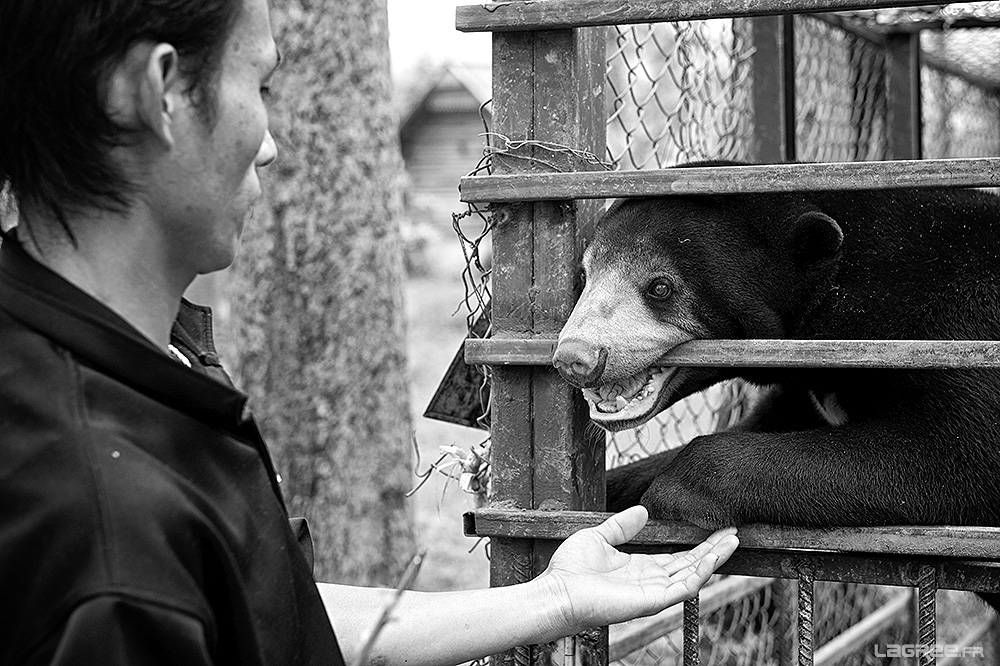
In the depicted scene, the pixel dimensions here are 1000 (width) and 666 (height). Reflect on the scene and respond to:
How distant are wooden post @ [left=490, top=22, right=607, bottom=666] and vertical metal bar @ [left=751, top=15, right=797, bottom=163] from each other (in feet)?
7.59

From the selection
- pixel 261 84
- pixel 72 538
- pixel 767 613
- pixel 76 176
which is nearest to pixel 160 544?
pixel 72 538

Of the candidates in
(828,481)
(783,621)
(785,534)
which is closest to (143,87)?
(785,534)

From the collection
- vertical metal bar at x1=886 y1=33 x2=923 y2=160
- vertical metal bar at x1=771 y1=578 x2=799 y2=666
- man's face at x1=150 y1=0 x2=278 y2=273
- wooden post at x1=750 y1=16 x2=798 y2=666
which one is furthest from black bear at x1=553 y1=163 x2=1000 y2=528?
vertical metal bar at x1=886 y1=33 x2=923 y2=160

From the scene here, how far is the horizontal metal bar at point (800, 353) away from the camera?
78.1 inches

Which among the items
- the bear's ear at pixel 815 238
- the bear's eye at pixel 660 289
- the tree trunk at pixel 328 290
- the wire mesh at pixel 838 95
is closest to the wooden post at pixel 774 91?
the wire mesh at pixel 838 95

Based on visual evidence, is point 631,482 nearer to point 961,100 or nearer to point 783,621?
point 783,621

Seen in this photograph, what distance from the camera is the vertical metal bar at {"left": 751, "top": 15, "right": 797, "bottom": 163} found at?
4500mm

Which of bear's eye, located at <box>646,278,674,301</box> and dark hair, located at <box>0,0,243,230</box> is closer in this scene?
dark hair, located at <box>0,0,243,230</box>

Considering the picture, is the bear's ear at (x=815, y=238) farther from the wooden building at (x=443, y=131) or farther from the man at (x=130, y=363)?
the wooden building at (x=443, y=131)

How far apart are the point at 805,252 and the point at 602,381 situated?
81 centimetres

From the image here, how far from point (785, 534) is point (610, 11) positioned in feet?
3.71

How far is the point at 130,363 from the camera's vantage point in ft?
4.03

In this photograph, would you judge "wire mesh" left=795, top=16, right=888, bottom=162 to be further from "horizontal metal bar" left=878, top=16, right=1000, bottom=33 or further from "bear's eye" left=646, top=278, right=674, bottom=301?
"bear's eye" left=646, top=278, right=674, bottom=301

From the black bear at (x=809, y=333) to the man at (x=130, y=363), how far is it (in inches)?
40.3
